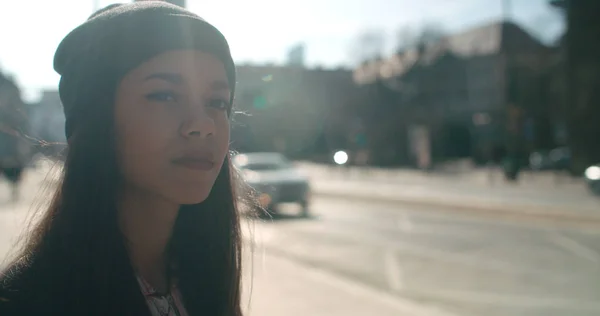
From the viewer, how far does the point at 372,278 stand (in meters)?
8.53

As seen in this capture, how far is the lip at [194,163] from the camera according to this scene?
4.52 ft

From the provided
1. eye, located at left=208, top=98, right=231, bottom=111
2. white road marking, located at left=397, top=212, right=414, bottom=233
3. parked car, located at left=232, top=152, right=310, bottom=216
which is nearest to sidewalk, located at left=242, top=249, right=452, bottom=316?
eye, located at left=208, top=98, right=231, bottom=111

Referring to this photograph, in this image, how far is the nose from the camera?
137 centimetres

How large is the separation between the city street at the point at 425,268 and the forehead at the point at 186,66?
30.6 inches

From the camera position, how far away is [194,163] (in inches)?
54.5

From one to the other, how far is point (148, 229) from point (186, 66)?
384 mm

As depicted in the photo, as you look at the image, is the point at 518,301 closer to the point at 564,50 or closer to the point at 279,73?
the point at 279,73

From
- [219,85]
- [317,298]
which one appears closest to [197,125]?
[219,85]

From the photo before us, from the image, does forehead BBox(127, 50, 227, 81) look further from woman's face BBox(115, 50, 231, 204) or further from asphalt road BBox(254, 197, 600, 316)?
asphalt road BBox(254, 197, 600, 316)

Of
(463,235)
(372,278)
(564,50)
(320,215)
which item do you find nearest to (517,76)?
(564,50)

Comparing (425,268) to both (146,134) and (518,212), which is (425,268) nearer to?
(518,212)

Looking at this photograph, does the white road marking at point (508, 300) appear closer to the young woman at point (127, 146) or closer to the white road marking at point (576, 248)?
the white road marking at point (576, 248)

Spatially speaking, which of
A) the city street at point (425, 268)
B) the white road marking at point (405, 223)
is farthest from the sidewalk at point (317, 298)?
the white road marking at point (405, 223)

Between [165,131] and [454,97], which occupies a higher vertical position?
[454,97]
